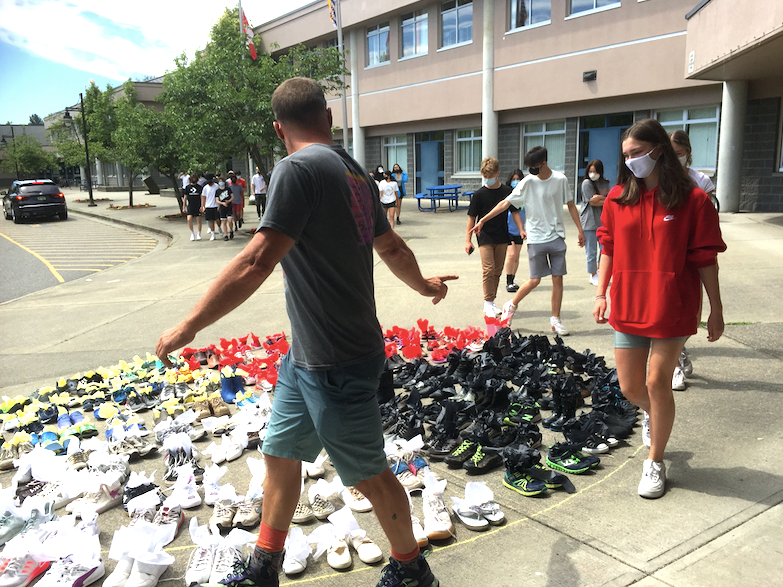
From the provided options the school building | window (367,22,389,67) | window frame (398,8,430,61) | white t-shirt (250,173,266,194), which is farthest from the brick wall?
window (367,22,389,67)

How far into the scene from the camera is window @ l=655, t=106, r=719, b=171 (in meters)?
19.0

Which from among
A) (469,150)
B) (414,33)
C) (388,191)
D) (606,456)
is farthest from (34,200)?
(606,456)

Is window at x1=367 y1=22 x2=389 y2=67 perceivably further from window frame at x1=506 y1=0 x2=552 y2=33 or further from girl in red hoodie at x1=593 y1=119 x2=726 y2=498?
girl in red hoodie at x1=593 y1=119 x2=726 y2=498

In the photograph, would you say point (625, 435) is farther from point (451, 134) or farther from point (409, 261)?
point (451, 134)

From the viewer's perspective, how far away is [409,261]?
2.86m

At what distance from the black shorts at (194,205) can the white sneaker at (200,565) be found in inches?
686

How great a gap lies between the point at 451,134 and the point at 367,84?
5.85 meters

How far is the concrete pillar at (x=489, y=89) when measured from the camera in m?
23.7

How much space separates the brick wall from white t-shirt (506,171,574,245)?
46.5ft

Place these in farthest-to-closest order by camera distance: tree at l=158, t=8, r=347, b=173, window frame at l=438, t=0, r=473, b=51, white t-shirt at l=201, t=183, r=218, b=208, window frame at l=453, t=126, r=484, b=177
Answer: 1. window frame at l=453, t=126, r=484, b=177
2. window frame at l=438, t=0, r=473, b=51
3. white t-shirt at l=201, t=183, r=218, b=208
4. tree at l=158, t=8, r=347, b=173

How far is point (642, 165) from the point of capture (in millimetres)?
3334

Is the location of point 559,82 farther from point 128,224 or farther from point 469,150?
point 128,224

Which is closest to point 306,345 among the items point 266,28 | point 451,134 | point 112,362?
point 112,362

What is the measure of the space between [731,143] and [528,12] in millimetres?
9213
